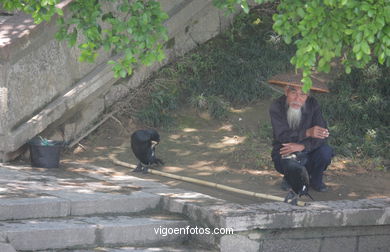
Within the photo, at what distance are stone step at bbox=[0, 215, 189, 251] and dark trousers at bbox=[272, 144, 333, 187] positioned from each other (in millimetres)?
1469

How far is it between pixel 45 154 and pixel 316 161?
2978mm

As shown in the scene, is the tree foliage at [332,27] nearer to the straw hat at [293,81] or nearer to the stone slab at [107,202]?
the straw hat at [293,81]

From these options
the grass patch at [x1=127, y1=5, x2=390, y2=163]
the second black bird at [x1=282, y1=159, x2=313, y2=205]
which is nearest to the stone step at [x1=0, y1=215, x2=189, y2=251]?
the second black bird at [x1=282, y1=159, x2=313, y2=205]

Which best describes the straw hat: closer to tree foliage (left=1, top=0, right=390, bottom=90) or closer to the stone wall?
tree foliage (left=1, top=0, right=390, bottom=90)

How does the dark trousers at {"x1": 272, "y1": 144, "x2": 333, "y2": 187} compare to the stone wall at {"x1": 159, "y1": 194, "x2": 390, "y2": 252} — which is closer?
the stone wall at {"x1": 159, "y1": 194, "x2": 390, "y2": 252}

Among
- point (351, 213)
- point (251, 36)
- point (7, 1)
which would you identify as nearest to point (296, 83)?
point (351, 213)

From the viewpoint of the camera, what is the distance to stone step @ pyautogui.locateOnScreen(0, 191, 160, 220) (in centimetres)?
665

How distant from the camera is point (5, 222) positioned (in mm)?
6504

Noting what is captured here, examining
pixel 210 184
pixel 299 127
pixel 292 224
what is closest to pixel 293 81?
pixel 299 127

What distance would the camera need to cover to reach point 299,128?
319 inches

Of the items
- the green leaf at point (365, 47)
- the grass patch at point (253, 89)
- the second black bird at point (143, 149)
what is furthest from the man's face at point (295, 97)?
the green leaf at point (365, 47)

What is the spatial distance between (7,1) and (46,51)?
2441 millimetres

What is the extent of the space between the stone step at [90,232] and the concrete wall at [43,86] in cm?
254

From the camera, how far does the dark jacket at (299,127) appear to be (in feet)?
26.4
